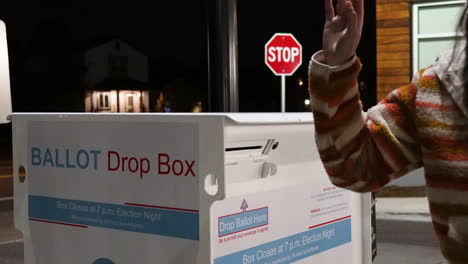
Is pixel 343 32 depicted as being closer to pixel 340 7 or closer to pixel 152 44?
pixel 340 7

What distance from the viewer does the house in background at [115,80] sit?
223 ft

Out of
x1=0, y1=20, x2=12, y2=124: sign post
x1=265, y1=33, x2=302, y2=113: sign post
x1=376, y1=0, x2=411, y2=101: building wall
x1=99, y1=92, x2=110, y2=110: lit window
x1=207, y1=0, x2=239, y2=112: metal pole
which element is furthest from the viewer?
x1=99, y1=92, x2=110, y2=110: lit window

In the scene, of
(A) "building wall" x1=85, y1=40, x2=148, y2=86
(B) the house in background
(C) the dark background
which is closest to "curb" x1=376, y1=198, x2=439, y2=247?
(C) the dark background

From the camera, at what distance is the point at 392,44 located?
1301 cm

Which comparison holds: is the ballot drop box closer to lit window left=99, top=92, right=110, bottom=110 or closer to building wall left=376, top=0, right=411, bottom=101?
building wall left=376, top=0, right=411, bottom=101

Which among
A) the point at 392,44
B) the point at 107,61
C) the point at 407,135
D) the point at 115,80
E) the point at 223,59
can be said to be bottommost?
the point at 407,135

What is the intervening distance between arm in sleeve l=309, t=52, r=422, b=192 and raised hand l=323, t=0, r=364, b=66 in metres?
0.02

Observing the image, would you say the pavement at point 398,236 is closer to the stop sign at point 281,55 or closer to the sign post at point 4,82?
the stop sign at point 281,55

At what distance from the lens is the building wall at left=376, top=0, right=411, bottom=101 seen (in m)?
12.9

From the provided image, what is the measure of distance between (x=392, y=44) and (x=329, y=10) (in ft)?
38.9

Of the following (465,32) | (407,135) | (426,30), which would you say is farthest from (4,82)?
(426,30)

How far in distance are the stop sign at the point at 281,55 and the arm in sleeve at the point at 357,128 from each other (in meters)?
8.89

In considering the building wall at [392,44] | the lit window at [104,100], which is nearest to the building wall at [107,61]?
the lit window at [104,100]

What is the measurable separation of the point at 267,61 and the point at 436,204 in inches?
364
